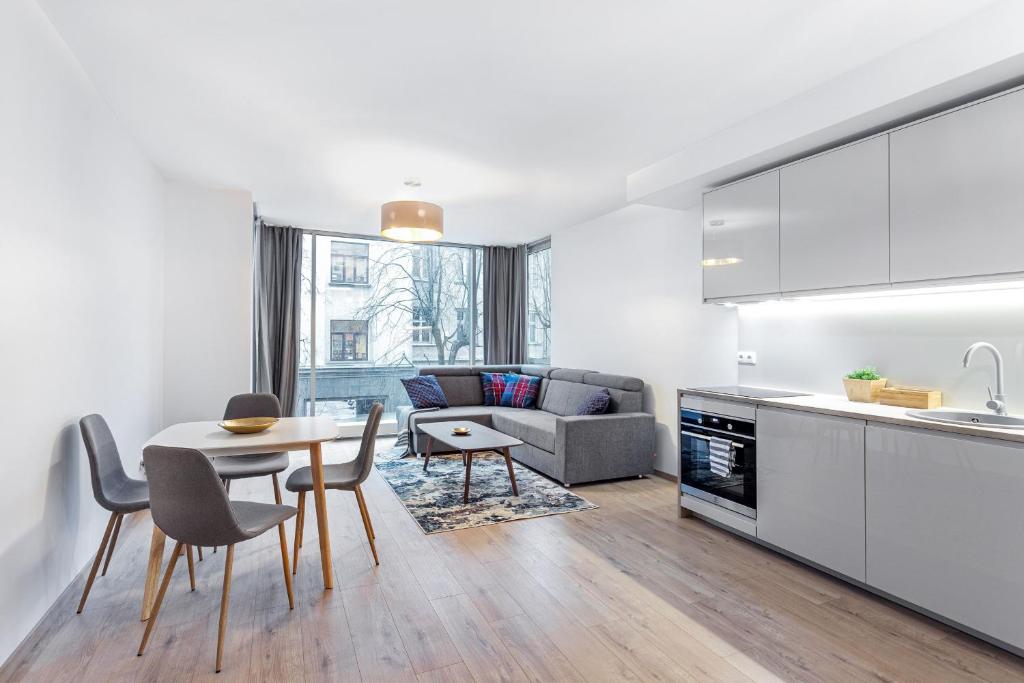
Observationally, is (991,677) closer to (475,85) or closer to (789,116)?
(789,116)

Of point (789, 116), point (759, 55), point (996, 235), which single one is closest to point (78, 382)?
point (759, 55)

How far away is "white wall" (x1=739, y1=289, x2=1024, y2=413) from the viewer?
246 cm

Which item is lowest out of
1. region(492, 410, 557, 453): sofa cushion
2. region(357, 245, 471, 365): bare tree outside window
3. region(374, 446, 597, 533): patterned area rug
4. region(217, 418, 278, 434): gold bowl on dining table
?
region(374, 446, 597, 533): patterned area rug

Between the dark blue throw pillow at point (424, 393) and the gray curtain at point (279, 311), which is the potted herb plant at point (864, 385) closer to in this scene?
the dark blue throw pillow at point (424, 393)

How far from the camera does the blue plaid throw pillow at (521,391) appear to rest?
6.27 meters

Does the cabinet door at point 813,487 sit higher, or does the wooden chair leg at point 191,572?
the cabinet door at point 813,487

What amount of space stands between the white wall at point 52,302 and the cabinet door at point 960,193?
382cm

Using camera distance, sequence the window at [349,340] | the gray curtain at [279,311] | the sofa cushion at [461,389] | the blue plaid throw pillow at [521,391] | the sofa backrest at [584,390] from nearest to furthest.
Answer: the sofa backrest at [584,390] → the gray curtain at [279,311] → the blue plaid throw pillow at [521,391] → the sofa cushion at [461,389] → the window at [349,340]

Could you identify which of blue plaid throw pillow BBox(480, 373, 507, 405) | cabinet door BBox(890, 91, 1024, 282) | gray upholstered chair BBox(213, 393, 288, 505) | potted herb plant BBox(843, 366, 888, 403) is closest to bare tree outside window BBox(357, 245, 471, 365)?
blue plaid throw pillow BBox(480, 373, 507, 405)

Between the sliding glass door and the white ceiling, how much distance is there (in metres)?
2.48

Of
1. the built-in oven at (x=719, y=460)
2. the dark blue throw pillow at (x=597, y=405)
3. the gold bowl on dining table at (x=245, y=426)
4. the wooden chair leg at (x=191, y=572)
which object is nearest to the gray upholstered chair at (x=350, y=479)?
the gold bowl on dining table at (x=245, y=426)

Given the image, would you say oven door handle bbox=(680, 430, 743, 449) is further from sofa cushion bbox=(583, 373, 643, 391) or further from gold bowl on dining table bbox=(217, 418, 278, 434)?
gold bowl on dining table bbox=(217, 418, 278, 434)

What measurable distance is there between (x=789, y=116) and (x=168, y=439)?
367cm

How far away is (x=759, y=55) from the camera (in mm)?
2465
